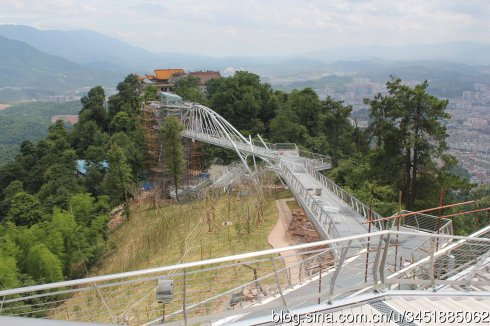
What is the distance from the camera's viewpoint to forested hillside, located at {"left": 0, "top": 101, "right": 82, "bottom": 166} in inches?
3165

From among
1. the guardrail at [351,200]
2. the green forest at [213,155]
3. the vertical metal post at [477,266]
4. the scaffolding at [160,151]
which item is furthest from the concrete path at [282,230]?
the scaffolding at [160,151]

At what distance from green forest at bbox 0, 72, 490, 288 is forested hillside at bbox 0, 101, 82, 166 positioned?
30.5 meters

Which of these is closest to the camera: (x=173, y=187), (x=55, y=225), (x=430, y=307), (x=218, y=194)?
(x=430, y=307)

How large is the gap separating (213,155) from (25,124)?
88157 mm

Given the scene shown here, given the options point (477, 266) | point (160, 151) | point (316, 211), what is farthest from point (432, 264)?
point (160, 151)

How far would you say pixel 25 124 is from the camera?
106 meters

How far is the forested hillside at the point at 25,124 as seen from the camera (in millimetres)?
80388

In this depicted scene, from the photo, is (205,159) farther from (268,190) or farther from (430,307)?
(430,307)

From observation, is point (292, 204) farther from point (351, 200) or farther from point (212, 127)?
point (212, 127)

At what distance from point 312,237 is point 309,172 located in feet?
22.6

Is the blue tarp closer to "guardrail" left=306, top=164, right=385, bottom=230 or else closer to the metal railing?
"guardrail" left=306, top=164, right=385, bottom=230

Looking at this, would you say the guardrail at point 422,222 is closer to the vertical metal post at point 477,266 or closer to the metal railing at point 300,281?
the metal railing at point 300,281

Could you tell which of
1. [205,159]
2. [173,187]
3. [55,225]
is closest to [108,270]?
[55,225]

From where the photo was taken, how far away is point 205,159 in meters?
34.7
